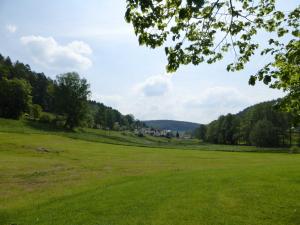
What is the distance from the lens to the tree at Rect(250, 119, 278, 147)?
118750 mm

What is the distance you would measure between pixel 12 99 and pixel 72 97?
18.4m

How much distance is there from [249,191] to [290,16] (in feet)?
31.9

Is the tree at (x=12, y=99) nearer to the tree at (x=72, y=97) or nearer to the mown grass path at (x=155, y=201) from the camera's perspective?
the tree at (x=72, y=97)

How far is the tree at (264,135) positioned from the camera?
119m

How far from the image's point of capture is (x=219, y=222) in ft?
41.9

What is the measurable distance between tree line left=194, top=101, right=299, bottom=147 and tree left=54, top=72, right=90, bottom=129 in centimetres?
5973

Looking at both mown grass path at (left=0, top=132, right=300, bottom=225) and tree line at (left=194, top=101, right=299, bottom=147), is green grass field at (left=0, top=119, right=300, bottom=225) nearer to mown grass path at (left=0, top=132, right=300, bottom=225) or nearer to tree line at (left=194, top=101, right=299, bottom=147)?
mown grass path at (left=0, top=132, right=300, bottom=225)

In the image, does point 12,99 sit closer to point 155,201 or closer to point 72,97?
point 72,97

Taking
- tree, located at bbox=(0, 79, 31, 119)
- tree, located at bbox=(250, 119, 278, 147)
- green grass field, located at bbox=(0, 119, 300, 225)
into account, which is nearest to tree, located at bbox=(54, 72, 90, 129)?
tree, located at bbox=(0, 79, 31, 119)

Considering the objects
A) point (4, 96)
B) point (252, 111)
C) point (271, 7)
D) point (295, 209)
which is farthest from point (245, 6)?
point (252, 111)

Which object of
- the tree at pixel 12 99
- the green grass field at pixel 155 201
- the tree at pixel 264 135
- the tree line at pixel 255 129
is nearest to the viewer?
the green grass field at pixel 155 201

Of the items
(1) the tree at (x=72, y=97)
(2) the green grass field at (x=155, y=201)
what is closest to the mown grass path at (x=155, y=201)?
(2) the green grass field at (x=155, y=201)

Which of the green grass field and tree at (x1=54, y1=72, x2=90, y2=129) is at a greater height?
tree at (x1=54, y1=72, x2=90, y2=129)

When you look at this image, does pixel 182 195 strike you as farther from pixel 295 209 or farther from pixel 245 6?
pixel 245 6
